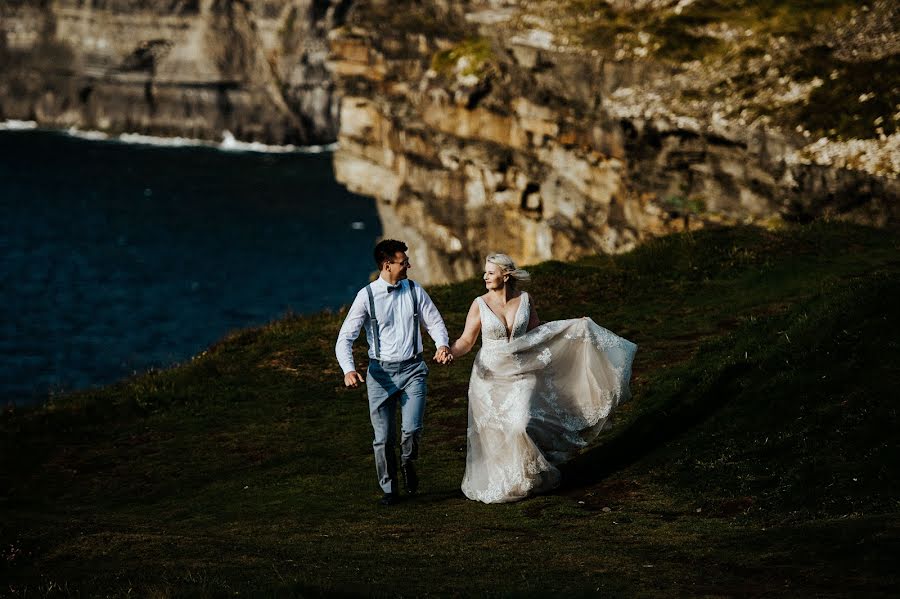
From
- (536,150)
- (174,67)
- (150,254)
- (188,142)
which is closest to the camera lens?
(536,150)

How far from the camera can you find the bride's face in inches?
491

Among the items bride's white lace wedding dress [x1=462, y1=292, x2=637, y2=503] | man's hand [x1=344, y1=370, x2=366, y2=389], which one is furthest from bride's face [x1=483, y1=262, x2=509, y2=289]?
man's hand [x1=344, y1=370, x2=366, y2=389]

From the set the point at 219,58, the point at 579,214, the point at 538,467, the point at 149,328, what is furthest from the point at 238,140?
the point at 538,467

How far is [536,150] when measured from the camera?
147ft

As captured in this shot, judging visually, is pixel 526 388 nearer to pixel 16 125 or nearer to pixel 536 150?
pixel 536 150

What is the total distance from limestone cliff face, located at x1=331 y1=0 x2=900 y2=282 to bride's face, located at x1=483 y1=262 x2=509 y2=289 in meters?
18.1

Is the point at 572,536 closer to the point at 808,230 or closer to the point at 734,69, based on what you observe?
the point at 808,230

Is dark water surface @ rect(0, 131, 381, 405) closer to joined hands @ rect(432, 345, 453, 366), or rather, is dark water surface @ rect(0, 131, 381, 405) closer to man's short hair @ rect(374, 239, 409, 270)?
man's short hair @ rect(374, 239, 409, 270)

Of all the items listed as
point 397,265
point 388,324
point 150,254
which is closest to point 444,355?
point 388,324

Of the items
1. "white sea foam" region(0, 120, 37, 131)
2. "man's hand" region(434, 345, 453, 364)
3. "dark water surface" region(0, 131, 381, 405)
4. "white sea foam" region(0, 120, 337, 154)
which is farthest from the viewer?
"white sea foam" region(0, 120, 37, 131)

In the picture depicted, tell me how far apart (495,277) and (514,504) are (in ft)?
8.41

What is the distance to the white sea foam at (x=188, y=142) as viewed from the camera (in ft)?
573

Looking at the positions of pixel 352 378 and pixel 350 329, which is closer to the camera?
pixel 352 378

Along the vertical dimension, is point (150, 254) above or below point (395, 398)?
below
